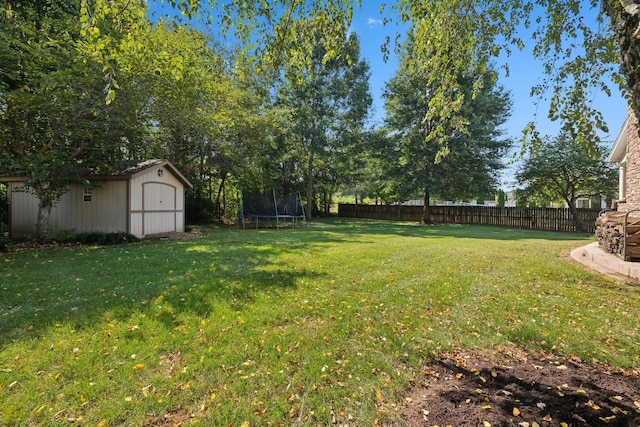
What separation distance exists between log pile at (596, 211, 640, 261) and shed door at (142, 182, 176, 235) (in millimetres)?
13556

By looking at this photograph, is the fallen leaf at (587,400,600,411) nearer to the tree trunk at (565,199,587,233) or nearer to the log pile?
the log pile

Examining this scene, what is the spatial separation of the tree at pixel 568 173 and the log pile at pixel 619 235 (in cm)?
884

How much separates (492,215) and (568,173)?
15.5 ft

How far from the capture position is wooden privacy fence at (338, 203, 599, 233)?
17297mm

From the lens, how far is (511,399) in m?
2.42

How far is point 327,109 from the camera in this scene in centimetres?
2205

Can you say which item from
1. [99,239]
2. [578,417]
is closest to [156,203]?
[99,239]

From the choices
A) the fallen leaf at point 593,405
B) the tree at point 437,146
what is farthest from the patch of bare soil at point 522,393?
the tree at point 437,146

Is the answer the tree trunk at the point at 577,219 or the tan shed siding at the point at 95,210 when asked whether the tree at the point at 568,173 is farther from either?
the tan shed siding at the point at 95,210

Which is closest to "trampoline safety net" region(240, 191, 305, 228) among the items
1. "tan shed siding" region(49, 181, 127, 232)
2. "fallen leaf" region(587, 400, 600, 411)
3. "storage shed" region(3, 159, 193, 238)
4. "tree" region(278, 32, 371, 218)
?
"storage shed" region(3, 159, 193, 238)

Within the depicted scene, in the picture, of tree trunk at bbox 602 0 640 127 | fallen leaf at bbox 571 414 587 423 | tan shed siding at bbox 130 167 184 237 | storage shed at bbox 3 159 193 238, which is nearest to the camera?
tree trunk at bbox 602 0 640 127

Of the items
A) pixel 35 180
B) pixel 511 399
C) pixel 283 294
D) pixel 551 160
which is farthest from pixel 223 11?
pixel 551 160

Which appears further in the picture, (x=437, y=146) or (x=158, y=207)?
(x=437, y=146)

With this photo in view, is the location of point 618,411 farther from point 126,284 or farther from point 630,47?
point 126,284
